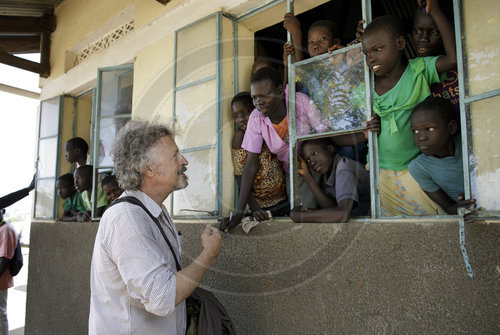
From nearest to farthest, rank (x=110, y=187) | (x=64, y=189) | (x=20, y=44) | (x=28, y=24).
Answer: (x=110, y=187) < (x=64, y=189) < (x=28, y=24) < (x=20, y=44)

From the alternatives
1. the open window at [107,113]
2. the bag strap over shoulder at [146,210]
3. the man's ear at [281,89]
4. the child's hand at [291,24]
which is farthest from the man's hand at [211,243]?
the open window at [107,113]

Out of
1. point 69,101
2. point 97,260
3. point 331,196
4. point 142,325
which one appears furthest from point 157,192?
point 69,101

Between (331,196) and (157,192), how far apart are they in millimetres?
1129

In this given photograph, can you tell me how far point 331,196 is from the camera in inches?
92.2

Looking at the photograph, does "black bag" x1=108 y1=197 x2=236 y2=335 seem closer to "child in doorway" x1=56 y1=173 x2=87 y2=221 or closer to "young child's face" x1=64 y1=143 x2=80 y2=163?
"child in doorway" x1=56 y1=173 x2=87 y2=221

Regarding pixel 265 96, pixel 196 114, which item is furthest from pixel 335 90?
pixel 196 114

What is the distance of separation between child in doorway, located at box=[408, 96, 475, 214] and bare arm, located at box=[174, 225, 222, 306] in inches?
Answer: 41.3

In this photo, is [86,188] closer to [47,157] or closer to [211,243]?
[47,157]

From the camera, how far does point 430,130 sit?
5.58 feet

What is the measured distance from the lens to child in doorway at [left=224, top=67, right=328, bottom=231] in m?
2.51

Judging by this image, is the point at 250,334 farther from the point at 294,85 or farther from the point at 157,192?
the point at 294,85

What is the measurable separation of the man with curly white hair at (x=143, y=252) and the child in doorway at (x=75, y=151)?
3311 millimetres

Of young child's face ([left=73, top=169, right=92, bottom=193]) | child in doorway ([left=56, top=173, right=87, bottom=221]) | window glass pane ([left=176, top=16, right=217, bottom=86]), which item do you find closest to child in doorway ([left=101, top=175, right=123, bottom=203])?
young child's face ([left=73, top=169, right=92, bottom=193])

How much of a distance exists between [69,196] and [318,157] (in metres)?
3.54
